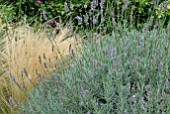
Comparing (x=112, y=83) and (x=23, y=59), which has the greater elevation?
(x=112, y=83)

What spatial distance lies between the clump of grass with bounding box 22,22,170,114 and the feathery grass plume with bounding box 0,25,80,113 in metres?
0.56

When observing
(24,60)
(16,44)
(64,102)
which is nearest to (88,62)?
(64,102)

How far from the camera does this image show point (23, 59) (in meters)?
3.68

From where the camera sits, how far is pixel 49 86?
9.29 feet

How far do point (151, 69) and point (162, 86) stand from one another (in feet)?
0.52

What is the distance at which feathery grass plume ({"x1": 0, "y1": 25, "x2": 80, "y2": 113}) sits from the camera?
3361 mm

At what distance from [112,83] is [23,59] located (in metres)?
1.54

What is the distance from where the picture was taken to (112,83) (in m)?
2.36

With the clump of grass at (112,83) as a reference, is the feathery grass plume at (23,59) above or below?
below

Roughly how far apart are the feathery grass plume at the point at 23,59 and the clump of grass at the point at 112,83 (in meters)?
0.56

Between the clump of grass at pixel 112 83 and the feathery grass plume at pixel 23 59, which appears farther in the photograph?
the feathery grass plume at pixel 23 59

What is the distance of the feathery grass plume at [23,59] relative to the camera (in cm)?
336

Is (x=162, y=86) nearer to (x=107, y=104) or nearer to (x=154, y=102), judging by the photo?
(x=154, y=102)

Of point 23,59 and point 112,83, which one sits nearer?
point 112,83
